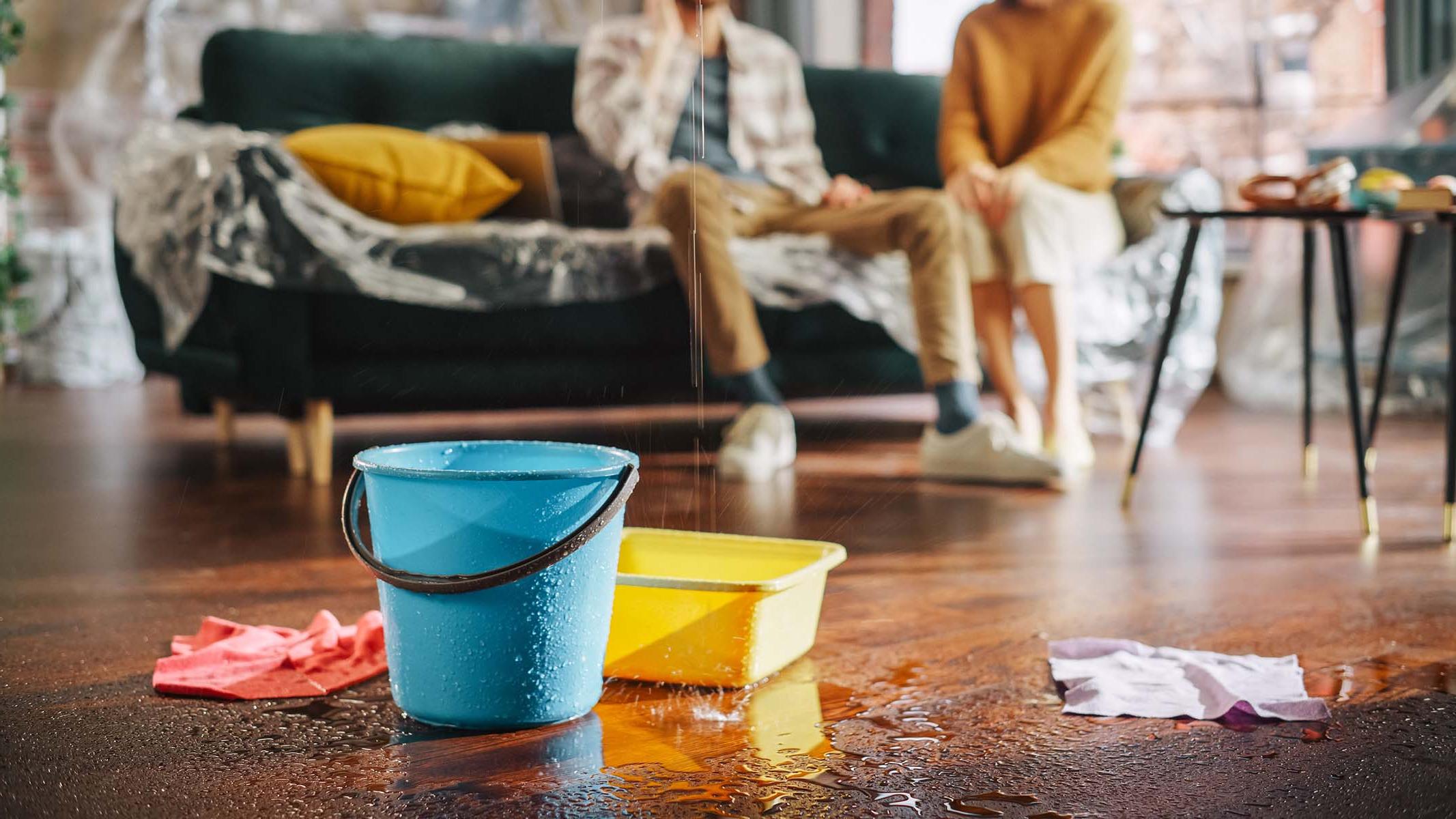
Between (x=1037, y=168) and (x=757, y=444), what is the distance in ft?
2.42

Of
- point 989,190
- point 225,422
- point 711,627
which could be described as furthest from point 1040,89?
point 711,627

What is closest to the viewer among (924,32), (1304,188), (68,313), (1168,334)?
(1304,188)

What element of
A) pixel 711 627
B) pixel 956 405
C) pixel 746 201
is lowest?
pixel 956 405

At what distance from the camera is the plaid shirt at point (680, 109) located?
2.84 meters

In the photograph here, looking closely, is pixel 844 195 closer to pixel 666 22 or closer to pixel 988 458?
pixel 666 22

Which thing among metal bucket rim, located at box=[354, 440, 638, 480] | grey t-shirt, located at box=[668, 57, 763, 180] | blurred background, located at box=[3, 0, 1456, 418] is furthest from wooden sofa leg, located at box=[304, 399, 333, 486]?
blurred background, located at box=[3, 0, 1456, 418]

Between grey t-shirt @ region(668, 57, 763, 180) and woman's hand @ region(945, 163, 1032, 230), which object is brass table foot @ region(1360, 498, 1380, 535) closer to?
woman's hand @ region(945, 163, 1032, 230)

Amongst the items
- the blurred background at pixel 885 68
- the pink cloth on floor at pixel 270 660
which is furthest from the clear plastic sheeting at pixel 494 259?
the pink cloth on floor at pixel 270 660

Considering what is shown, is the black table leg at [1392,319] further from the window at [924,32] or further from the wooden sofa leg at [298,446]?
the window at [924,32]

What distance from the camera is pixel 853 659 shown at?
129 cm

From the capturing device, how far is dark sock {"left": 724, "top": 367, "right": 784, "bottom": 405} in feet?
8.05

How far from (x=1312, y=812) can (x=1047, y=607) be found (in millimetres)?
584

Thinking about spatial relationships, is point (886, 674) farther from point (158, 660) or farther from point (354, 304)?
point (354, 304)

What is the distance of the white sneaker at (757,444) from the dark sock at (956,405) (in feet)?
0.87
